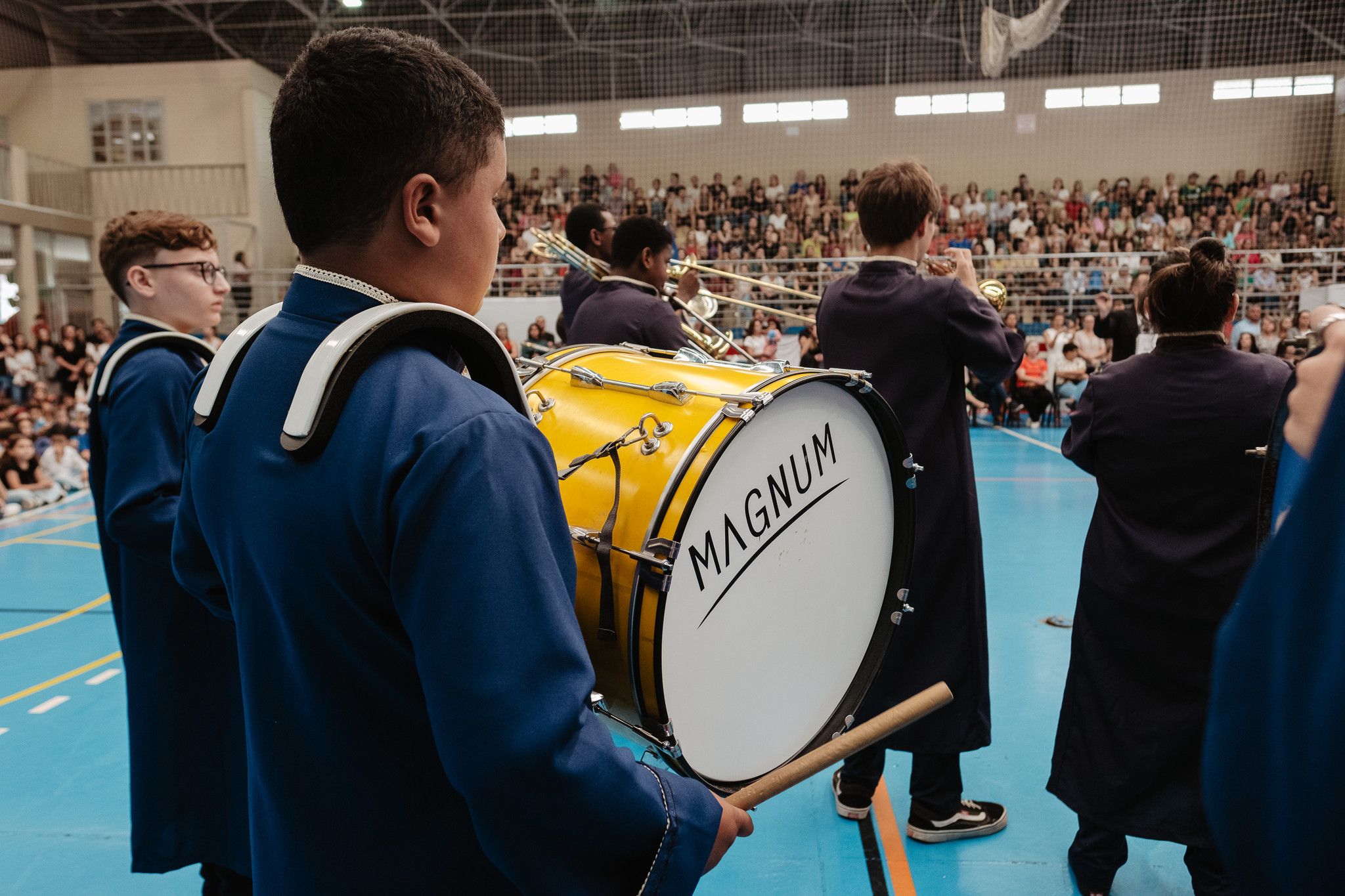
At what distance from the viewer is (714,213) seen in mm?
17594

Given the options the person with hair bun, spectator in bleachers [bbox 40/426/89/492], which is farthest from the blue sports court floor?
spectator in bleachers [bbox 40/426/89/492]

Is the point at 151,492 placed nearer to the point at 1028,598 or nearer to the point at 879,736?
the point at 879,736

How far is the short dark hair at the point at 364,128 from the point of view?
2.70 feet

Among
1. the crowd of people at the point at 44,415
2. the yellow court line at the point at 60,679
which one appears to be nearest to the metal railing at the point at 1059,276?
the crowd of people at the point at 44,415

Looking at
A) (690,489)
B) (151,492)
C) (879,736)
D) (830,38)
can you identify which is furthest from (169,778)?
(830,38)

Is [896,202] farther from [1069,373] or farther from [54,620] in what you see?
[1069,373]

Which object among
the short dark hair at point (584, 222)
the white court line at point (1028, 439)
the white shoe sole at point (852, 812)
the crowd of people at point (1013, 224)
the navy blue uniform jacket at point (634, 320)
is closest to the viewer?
the white shoe sole at point (852, 812)

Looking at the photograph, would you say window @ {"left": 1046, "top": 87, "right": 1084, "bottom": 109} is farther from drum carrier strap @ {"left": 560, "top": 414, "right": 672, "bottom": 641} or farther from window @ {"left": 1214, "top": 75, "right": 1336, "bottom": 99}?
drum carrier strap @ {"left": 560, "top": 414, "right": 672, "bottom": 641}

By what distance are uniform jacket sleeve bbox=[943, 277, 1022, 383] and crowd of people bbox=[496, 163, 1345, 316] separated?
11474mm

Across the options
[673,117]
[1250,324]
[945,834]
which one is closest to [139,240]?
[945,834]

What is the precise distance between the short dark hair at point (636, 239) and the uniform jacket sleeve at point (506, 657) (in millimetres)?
2638

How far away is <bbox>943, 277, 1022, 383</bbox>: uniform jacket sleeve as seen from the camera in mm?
2379

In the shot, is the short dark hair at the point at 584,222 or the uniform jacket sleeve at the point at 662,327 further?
the short dark hair at the point at 584,222

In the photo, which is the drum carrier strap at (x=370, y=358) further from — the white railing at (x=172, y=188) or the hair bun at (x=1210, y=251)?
the white railing at (x=172, y=188)
